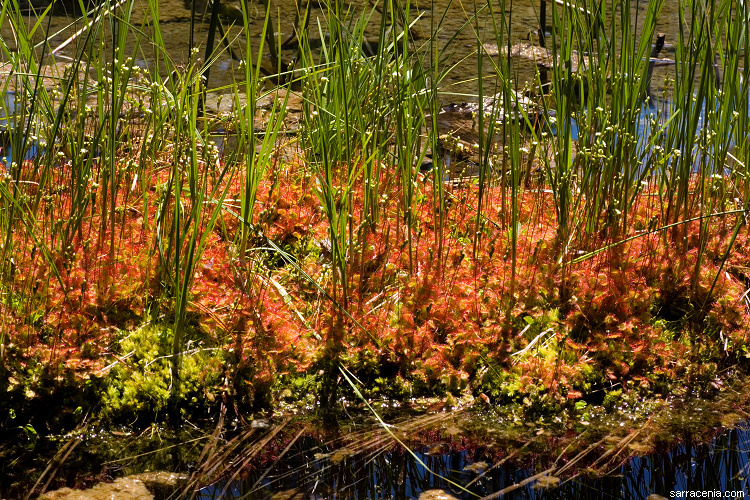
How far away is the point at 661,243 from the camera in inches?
133

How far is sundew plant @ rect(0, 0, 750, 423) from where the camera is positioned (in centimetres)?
274

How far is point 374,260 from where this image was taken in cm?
329

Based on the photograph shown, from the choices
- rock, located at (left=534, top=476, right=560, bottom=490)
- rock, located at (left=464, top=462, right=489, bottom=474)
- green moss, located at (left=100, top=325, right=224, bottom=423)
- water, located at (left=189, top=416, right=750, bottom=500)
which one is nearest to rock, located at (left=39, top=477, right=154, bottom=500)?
water, located at (left=189, top=416, right=750, bottom=500)

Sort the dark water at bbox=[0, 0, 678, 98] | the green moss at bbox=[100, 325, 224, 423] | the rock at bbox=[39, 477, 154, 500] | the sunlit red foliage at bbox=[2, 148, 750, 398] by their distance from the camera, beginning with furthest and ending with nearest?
1. the dark water at bbox=[0, 0, 678, 98]
2. the sunlit red foliage at bbox=[2, 148, 750, 398]
3. the green moss at bbox=[100, 325, 224, 423]
4. the rock at bbox=[39, 477, 154, 500]

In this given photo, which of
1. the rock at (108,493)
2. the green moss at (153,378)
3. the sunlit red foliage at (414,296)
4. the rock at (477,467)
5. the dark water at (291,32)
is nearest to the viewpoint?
the rock at (108,493)

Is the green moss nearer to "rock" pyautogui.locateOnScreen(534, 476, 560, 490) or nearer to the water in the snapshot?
the water

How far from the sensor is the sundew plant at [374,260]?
274 centimetres

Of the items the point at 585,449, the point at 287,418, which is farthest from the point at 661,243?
the point at 287,418

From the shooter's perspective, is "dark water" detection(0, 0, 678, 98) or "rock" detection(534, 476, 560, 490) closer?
"rock" detection(534, 476, 560, 490)

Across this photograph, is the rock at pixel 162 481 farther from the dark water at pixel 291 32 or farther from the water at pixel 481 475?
the dark water at pixel 291 32

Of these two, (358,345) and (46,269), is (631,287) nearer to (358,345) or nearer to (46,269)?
(358,345)

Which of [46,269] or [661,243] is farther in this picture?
[661,243]

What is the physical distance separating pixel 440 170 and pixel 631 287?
966mm

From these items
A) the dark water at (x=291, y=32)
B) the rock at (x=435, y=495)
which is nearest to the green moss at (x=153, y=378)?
the rock at (x=435, y=495)
